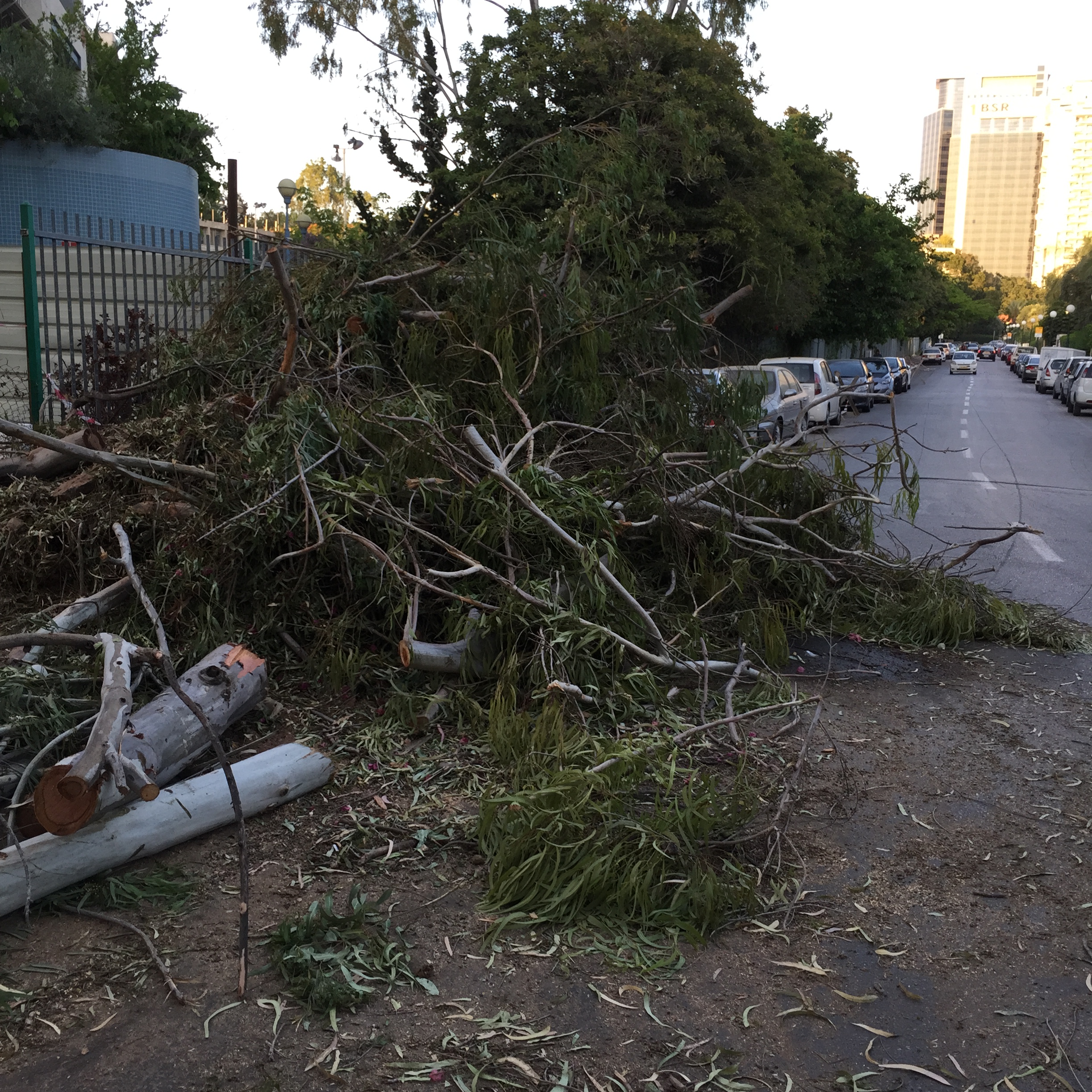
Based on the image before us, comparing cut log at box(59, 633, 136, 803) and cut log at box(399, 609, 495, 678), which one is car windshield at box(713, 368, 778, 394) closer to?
cut log at box(399, 609, 495, 678)

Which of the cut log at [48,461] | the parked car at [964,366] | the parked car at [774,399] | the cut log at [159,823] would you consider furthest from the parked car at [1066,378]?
the cut log at [159,823]

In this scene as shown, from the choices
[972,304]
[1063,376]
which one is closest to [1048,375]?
[1063,376]

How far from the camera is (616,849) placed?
3672mm

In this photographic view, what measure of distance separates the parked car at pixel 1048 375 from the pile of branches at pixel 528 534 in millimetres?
41629

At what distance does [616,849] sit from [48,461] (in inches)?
183

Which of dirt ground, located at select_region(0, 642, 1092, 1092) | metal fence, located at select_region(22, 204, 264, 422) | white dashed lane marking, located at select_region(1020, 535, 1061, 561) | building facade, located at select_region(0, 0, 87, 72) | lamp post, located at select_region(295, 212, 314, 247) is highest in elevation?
building facade, located at select_region(0, 0, 87, 72)

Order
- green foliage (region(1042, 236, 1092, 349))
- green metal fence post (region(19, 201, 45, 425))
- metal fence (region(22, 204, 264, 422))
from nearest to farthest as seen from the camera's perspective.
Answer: metal fence (region(22, 204, 264, 422))
green metal fence post (region(19, 201, 45, 425))
green foliage (region(1042, 236, 1092, 349))

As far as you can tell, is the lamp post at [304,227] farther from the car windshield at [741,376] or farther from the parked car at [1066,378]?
the parked car at [1066,378]

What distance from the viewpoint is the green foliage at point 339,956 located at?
3145 millimetres

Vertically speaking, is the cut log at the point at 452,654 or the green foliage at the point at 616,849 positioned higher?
the cut log at the point at 452,654

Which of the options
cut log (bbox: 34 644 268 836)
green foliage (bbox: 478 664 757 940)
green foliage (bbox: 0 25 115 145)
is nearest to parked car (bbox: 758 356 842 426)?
green foliage (bbox: 0 25 115 145)

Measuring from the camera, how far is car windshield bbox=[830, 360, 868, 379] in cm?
3347

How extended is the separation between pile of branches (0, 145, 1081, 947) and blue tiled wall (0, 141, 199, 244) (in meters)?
13.5

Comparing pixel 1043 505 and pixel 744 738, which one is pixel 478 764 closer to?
pixel 744 738
